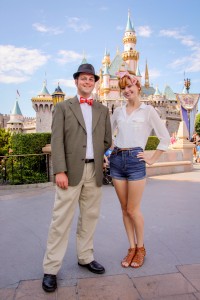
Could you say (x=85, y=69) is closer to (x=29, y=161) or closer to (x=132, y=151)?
(x=132, y=151)

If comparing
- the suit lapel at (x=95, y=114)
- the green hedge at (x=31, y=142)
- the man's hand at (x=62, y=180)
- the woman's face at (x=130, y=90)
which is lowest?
the man's hand at (x=62, y=180)

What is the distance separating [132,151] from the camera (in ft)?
8.49

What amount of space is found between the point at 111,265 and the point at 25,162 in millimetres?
5501

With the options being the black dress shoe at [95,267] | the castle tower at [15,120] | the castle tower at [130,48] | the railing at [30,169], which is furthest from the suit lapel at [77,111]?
the castle tower at [130,48]

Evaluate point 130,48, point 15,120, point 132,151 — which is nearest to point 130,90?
point 132,151

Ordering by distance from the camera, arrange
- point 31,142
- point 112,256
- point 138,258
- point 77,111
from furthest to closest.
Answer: point 31,142 → point 112,256 → point 138,258 → point 77,111

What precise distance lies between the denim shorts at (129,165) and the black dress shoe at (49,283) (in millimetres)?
1128

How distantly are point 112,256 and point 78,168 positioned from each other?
45.5 inches

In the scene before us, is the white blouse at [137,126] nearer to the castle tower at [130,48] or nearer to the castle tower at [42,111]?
the castle tower at [42,111]

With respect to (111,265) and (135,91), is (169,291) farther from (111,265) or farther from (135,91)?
(135,91)

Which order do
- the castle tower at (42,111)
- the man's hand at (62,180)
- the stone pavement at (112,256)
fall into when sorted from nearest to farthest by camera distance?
the stone pavement at (112,256) → the man's hand at (62,180) → the castle tower at (42,111)

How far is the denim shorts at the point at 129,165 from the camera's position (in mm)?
2588

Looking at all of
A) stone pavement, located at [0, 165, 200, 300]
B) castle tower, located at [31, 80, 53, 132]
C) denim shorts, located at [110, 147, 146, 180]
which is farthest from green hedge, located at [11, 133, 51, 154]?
castle tower, located at [31, 80, 53, 132]

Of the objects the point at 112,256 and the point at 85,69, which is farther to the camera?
the point at 112,256
